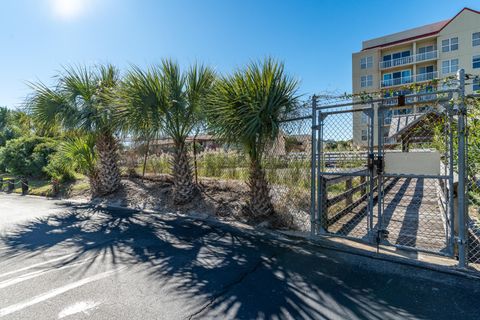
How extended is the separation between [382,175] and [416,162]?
4.56 m

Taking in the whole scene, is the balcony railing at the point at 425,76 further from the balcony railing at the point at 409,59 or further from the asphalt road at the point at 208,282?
the asphalt road at the point at 208,282

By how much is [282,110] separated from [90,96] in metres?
6.65

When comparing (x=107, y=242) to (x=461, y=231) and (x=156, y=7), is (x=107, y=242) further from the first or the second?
(x=156, y=7)

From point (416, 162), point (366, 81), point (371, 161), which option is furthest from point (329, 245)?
point (366, 81)

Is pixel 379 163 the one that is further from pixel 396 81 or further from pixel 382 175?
pixel 396 81

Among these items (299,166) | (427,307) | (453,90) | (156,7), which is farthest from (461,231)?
(156,7)

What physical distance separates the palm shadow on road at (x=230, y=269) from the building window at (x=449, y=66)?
3803 cm

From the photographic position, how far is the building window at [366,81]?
34.9 metres

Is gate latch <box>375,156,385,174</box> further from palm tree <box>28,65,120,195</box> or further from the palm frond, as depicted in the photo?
palm tree <box>28,65,120,195</box>

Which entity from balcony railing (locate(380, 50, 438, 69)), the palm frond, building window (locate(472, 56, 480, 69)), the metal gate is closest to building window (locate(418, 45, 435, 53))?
balcony railing (locate(380, 50, 438, 69))

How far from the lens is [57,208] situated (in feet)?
25.4

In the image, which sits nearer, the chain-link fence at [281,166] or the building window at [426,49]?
the chain-link fence at [281,166]

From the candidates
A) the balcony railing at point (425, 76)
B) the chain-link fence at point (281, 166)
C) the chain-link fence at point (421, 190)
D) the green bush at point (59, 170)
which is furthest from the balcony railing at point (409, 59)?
the green bush at point (59, 170)

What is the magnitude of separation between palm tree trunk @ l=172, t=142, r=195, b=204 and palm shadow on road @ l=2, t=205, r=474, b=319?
1395 mm
